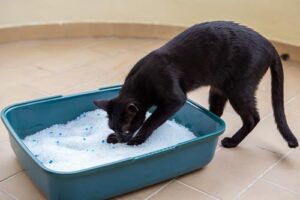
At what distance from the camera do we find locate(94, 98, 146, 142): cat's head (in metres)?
1.43

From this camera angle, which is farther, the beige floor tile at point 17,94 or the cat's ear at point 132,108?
the beige floor tile at point 17,94

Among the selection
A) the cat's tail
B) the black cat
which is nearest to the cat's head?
the black cat

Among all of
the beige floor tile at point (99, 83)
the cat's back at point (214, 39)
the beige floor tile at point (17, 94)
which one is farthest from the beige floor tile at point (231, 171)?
the beige floor tile at point (17, 94)

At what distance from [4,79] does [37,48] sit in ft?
1.47

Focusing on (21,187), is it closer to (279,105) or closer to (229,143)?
(229,143)

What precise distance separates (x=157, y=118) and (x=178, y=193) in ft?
0.84

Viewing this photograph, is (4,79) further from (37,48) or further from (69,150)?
(69,150)

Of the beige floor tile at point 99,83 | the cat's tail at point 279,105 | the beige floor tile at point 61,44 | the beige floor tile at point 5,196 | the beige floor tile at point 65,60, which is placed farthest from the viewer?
the beige floor tile at point 61,44

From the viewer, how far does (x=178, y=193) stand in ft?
4.78

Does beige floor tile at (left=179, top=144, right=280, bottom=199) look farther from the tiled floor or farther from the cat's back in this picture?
the cat's back

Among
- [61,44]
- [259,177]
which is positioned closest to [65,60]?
[61,44]

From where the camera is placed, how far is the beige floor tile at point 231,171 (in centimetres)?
149

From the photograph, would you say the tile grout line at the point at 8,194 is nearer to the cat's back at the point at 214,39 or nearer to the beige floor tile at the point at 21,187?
the beige floor tile at the point at 21,187

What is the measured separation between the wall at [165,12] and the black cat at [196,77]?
1.09m
